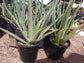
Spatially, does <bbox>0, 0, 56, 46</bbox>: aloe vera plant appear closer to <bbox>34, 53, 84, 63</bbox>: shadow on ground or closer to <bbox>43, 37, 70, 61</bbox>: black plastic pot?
<bbox>43, 37, 70, 61</bbox>: black plastic pot

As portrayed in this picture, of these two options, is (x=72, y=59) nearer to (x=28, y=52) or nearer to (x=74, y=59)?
(x=74, y=59)

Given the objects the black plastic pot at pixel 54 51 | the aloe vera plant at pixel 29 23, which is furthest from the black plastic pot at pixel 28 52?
the black plastic pot at pixel 54 51

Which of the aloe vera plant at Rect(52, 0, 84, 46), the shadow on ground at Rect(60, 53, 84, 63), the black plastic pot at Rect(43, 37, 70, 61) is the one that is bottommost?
the shadow on ground at Rect(60, 53, 84, 63)

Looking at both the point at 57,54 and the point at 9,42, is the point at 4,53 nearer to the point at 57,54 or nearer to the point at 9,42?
the point at 9,42

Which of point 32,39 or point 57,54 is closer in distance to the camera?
point 32,39

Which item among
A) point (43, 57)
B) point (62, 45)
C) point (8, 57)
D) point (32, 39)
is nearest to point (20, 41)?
point (32, 39)

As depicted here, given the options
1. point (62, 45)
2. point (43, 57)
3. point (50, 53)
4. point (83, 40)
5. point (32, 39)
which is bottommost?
point (83, 40)

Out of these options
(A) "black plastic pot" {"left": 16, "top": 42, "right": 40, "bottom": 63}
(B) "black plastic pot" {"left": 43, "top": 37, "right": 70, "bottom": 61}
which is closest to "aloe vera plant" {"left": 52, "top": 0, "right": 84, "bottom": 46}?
(B) "black plastic pot" {"left": 43, "top": 37, "right": 70, "bottom": 61}

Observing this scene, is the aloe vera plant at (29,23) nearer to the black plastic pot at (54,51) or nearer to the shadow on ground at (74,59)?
the black plastic pot at (54,51)

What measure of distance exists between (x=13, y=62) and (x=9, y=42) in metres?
0.41

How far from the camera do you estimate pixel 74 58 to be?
117 centimetres

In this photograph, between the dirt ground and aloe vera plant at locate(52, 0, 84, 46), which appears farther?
the dirt ground

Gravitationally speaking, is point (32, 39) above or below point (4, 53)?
above

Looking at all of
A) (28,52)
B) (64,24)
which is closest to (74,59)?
(64,24)
